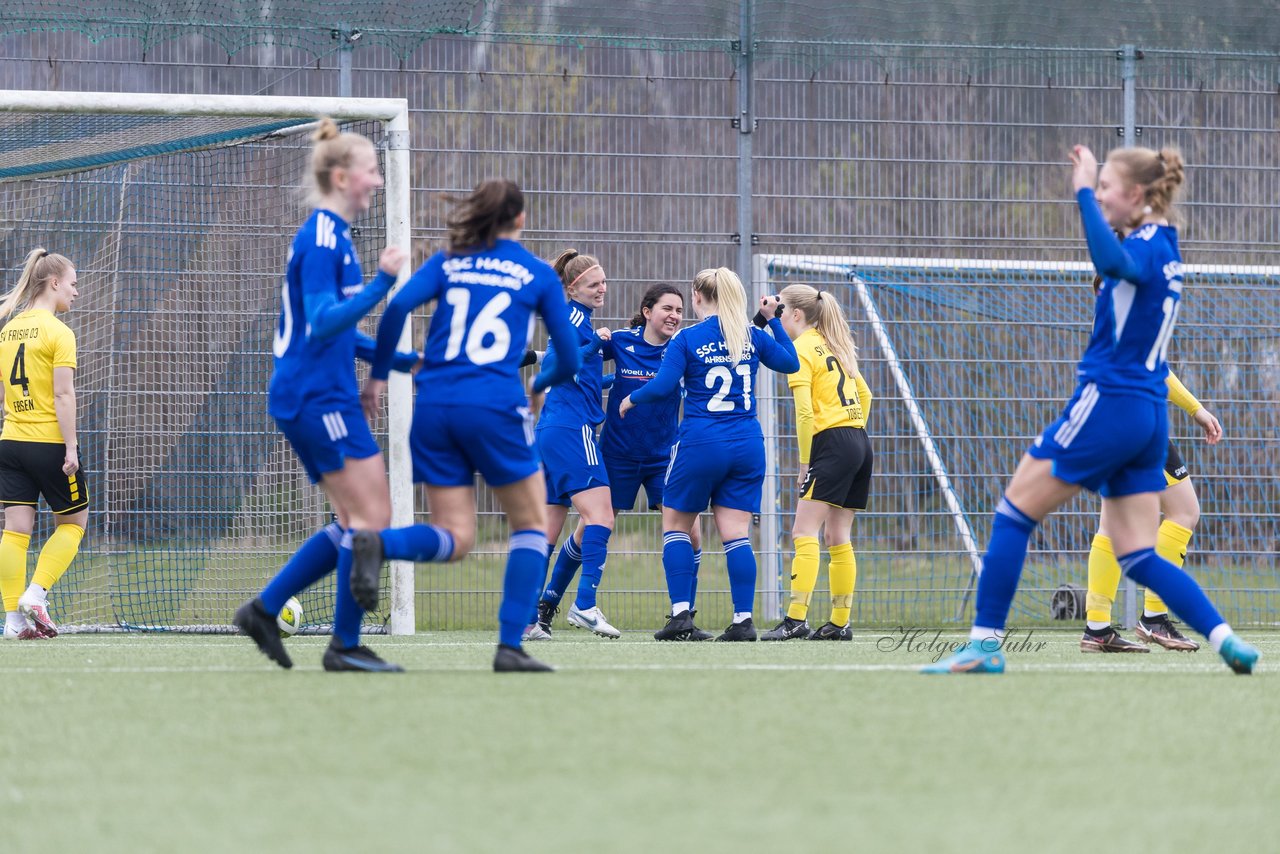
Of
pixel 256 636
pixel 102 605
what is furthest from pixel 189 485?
pixel 256 636

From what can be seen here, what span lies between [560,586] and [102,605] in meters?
2.76

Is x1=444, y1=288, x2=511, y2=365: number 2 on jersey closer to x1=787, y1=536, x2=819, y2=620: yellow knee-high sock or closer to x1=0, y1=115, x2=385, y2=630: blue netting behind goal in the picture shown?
x1=787, y1=536, x2=819, y2=620: yellow knee-high sock

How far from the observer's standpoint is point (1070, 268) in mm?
10094

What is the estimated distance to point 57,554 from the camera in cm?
822

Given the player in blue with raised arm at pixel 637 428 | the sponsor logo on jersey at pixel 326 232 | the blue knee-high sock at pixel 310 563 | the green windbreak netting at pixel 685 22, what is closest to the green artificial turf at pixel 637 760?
the blue knee-high sock at pixel 310 563

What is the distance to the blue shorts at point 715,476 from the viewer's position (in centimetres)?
782

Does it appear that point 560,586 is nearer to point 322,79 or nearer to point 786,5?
point 322,79

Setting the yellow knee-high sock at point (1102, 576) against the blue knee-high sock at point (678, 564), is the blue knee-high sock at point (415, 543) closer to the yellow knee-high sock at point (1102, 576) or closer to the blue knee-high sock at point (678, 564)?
the blue knee-high sock at point (678, 564)

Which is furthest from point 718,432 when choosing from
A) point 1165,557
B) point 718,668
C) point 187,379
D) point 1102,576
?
point 187,379

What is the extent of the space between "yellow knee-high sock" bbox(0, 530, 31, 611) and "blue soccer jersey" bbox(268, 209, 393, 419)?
3.65m

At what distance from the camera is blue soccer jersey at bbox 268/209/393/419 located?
518 cm

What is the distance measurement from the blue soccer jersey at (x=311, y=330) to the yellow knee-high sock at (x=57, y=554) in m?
3.48

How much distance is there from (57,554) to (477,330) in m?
4.12

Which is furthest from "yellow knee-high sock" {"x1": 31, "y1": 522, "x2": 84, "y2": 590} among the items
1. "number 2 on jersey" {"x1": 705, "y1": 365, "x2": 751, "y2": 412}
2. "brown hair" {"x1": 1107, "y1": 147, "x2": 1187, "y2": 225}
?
"brown hair" {"x1": 1107, "y1": 147, "x2": 1187, "y2": 225}
